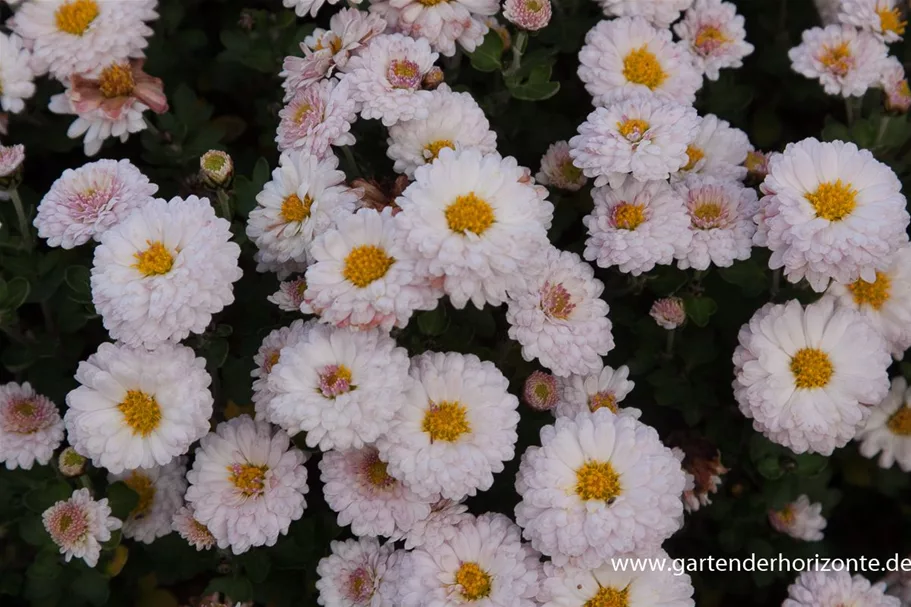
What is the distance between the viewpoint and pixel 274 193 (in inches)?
65.1

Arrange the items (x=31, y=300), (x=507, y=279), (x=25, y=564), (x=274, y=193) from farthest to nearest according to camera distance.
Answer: (x=25, y=564) → (x=31, y=300) → (x=274, y=193) → (x=507, y=279)

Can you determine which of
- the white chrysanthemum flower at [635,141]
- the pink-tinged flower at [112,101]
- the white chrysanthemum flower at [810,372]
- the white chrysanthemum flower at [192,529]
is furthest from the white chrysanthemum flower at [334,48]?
the white chrysanthemum flower at [810,372]

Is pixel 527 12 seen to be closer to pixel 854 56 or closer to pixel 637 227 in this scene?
pixel 637 227

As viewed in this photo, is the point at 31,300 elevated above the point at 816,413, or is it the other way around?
the point at 816,413

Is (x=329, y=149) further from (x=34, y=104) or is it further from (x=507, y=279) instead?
(x=34, y=104)

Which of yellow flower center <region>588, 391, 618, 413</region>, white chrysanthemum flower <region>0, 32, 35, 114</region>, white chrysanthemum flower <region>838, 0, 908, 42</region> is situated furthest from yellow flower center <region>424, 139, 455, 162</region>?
white chrysanthemum flower <region>838, 0, 908, 42</region>

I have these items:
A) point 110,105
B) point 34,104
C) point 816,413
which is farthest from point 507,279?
point 34,104

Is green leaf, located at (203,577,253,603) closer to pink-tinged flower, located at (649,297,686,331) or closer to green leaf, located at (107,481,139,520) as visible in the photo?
green leaf, located at (107,481,139,520)

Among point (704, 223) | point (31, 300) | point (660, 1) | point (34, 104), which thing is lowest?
point (31, 300)

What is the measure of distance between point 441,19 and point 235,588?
4.47 ft

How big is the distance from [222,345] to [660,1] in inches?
53.5

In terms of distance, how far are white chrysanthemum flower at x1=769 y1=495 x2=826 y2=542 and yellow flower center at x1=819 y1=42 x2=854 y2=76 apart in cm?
112

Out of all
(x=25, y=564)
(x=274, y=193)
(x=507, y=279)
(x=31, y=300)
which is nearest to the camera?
(x=507, y=279)

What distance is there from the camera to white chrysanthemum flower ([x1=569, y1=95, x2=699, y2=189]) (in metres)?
1.63
